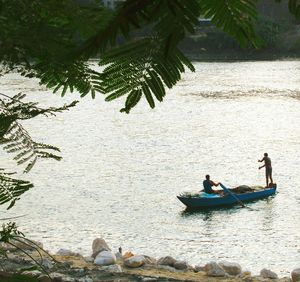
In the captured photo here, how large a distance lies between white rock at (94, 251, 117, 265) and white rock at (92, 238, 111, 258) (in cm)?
50

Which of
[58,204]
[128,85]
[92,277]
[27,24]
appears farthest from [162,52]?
[58,204]

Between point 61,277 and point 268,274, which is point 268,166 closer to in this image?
point 268,274

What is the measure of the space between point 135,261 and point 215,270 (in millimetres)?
1623

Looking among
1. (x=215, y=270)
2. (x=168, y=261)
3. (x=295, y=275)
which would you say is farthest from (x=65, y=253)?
(x=295, y=275)

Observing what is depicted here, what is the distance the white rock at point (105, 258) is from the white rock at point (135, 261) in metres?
0.26

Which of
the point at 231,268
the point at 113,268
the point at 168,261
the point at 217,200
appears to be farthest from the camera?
the point at 217,200

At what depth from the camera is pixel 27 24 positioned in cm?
168

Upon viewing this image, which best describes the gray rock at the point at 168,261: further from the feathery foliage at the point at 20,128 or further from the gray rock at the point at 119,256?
the feathery foliage at the point at 20,128

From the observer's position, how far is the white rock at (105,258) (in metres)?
13.6

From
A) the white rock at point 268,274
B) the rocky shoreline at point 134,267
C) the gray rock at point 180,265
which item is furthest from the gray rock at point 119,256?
the white rock at point 268,274

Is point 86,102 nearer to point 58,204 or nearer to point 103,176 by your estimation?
point 103,176

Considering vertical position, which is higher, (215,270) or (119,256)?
(119,256)

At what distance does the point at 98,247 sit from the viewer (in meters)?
14.7

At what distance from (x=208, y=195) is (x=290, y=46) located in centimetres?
4020
